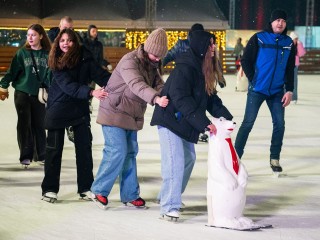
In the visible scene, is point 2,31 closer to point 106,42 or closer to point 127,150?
point 106,42

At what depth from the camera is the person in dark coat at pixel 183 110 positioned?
19.7 ft

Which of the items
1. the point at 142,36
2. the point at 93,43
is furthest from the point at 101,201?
the point at 142,36

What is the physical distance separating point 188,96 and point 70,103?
1.27 metres

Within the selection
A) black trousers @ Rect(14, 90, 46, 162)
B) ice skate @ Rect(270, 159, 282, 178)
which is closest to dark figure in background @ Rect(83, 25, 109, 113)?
black trousers @ Rect(14, 90, 46, 162)

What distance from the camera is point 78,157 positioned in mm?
7074

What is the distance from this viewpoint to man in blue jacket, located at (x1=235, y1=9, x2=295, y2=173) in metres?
8.40

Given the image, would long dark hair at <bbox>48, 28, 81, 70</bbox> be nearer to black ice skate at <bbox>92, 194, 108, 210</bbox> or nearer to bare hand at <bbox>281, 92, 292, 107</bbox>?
black ice skate at <bbox>92, 194, 108, 210</bbox>

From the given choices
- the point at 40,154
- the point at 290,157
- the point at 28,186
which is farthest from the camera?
the point at 290,157

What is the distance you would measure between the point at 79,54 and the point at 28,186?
56.8 inches

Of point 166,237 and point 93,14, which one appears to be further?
point 93,14

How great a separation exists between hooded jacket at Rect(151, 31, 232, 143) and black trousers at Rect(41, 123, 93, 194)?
94 cm

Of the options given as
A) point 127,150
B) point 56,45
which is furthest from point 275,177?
point 56,45

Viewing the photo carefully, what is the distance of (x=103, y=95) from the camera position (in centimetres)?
654

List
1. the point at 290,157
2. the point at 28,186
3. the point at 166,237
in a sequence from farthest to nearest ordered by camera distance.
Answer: the point at 290,157 → the point at 28,186 → the point at 166,237
